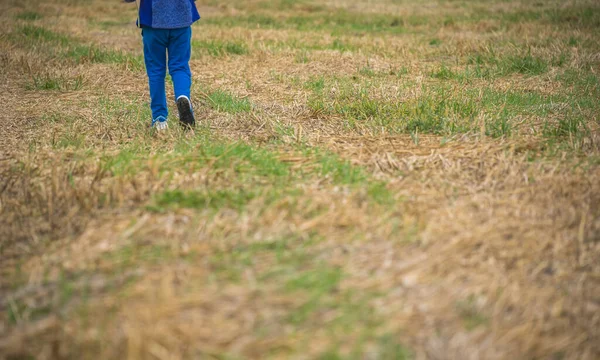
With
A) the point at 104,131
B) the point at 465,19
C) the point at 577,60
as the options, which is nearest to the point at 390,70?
the point at 577,60

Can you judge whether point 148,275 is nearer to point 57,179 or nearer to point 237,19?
point 57,179

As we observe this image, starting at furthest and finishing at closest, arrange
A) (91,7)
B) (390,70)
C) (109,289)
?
(91,7)
(390,70)
(109,289)

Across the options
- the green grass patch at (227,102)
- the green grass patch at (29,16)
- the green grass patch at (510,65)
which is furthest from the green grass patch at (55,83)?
the green grass patch at (29,16)

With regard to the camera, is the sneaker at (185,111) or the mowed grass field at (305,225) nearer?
the mowed grass field at (305,225)

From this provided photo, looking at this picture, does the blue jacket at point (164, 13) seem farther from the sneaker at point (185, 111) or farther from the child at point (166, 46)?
the sneaker at point (185, 111)

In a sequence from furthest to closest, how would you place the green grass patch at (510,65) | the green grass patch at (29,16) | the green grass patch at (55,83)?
the green grass patch at (29,16), the green grass patch at (510,65), the green grass patch at (55,83)

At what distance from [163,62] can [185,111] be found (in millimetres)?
522

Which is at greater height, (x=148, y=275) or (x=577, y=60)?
(x=577, y=60)

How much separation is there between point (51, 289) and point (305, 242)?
3.43 ft

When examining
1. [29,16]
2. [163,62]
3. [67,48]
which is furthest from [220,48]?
[29,16]

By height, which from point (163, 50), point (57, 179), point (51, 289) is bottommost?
point (51, 289)

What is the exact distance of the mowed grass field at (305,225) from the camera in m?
1.71

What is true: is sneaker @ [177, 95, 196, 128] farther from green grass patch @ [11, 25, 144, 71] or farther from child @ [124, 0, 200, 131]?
green grass patch @ [11, 25, 144, 71]

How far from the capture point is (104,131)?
13.1 ft
